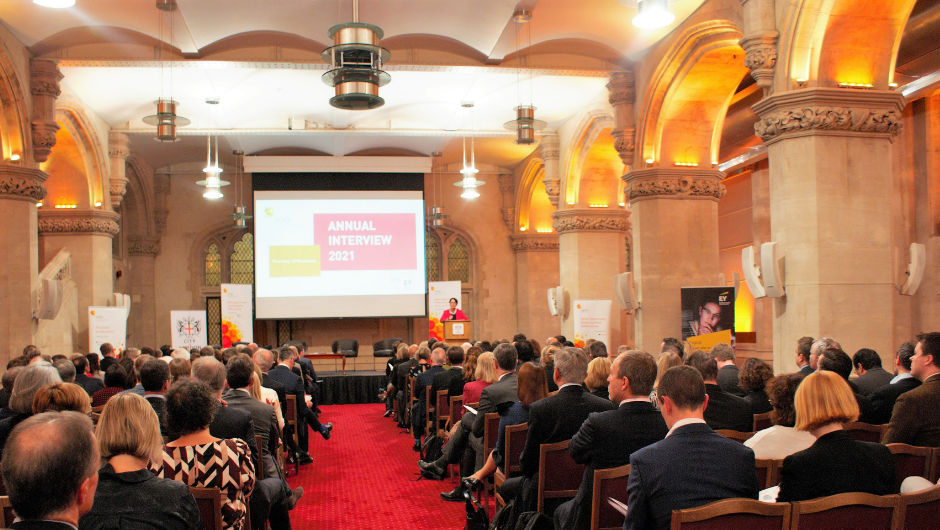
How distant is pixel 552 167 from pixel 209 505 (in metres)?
11.7

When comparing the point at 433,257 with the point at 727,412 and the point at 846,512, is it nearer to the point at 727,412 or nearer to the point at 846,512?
the point at 727,412

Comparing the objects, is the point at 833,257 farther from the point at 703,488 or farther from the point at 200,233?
the point at 200,233

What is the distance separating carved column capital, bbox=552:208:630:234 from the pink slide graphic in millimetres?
3429

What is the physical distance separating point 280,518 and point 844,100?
579 centimetres

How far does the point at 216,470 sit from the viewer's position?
2885 mm

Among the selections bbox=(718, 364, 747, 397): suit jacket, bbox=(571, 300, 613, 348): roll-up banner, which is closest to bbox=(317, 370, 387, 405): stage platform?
bbox=(571, 300, 613, 348): roll-up banner

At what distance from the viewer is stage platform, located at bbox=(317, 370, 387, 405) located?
42.0ft

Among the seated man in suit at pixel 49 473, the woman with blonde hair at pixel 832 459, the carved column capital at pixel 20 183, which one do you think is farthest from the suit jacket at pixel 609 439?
the carved column capital at pixel 20 183

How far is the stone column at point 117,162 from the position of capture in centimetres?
1283

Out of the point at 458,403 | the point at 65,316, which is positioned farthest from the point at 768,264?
the point at 65,316

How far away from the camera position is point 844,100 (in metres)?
6.55

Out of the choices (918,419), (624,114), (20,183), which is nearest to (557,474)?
(918,419)

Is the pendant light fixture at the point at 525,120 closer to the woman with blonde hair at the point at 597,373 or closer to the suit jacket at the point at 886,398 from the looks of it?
the woman with blonde hair at the point at 597,373

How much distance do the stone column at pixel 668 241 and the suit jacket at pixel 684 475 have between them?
25.7 feet
